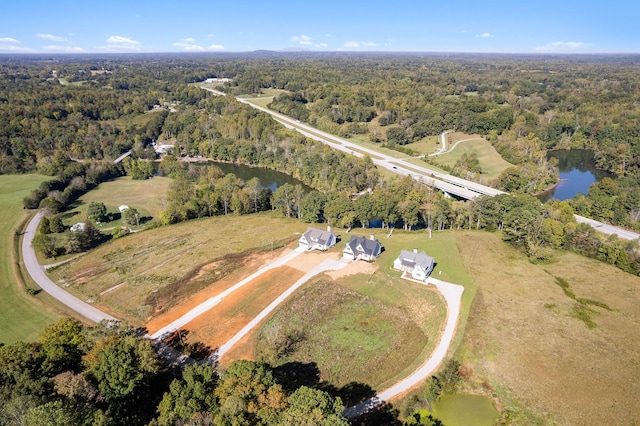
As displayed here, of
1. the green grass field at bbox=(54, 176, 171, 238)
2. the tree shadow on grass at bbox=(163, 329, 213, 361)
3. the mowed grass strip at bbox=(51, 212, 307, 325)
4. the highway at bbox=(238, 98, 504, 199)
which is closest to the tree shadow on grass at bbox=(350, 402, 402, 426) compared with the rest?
the tree shadow on grass at bbox=(163, 329, 213, 361)

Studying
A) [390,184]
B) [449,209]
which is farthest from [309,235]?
[390,184]

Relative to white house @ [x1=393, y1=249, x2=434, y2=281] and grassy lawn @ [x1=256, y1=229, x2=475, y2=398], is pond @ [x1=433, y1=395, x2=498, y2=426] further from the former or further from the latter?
white house @ [x1=393, y1=249, x2=434, y2=281]

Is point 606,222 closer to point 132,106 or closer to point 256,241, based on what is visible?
point 256,241

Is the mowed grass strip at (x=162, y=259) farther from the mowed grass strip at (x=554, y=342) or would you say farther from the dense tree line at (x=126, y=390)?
the mowed grass strip at (x=554, y=342)

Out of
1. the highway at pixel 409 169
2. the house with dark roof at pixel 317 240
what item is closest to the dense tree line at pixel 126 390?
the house with dark roof at pixel 317 240

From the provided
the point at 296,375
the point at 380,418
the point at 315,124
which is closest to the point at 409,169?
the point at 315,124
